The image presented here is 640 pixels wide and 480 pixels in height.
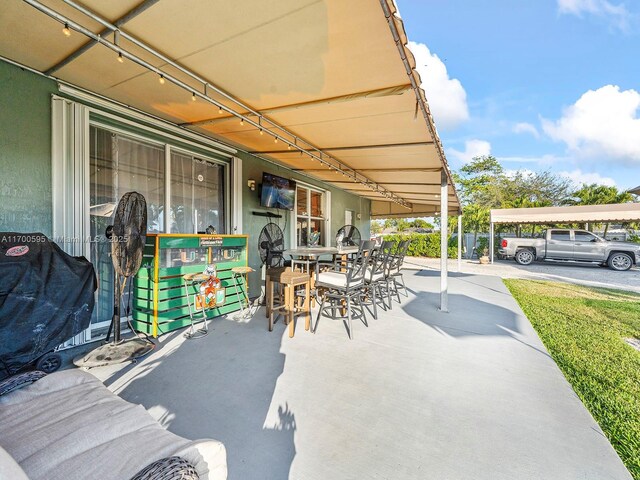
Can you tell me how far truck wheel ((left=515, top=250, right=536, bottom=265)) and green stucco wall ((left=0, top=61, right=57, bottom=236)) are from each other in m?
14.4

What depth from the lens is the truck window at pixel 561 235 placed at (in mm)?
10745

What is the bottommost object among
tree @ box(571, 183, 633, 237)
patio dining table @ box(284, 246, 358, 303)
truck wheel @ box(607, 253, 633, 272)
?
truck wheel @ box(607, 253, 633, 272)

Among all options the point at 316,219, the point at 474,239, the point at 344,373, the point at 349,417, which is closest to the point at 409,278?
the point at 316,219

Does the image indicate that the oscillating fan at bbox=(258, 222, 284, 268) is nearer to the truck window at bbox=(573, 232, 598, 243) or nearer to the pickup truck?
→ the pickup truck

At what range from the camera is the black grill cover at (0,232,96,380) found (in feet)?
6.79

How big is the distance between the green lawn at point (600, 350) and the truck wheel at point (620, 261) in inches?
239

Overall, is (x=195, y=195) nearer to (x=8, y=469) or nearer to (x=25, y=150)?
(x=25, y=150)

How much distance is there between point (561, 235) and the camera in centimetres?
1088

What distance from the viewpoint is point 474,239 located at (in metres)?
15.3

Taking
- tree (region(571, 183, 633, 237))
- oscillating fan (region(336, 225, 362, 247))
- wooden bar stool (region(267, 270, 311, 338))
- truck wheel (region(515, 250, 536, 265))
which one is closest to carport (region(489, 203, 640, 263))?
truck wheel (region(515, 250, 536, 265))

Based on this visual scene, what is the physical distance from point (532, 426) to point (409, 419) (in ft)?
2.47

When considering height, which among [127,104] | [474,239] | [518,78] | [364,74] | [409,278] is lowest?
[409,278]

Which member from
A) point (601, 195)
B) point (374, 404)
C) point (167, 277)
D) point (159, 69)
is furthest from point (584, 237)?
point (159, 69)

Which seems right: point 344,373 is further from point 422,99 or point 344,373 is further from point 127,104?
point 127,104
